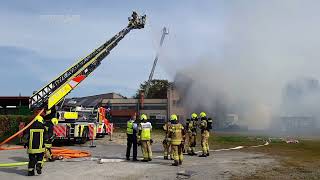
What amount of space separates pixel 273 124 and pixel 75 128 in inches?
2358

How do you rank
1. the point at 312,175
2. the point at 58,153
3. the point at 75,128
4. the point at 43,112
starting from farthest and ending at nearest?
the point at 43,112
the point at 75,128
the point at 58,153
the point at 312,175

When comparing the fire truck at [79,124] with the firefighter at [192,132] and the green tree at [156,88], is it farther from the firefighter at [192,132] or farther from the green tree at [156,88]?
the green tree at [156,88]

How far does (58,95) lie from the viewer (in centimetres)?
2591

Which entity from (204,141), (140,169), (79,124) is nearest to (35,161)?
(140,169)

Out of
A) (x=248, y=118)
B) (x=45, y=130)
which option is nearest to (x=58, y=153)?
(x=45, y=130)

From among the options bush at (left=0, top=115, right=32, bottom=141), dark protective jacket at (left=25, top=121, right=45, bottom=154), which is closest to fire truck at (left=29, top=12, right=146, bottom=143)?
bush at (left=0, top=115, right=32, bottom=141)

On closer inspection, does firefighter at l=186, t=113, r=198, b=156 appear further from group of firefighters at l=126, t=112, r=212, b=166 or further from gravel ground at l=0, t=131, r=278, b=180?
gravel ground at l=0, t=131, r=278, b=180

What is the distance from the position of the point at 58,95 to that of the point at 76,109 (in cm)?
170

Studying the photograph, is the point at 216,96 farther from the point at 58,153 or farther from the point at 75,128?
the point at 58,153

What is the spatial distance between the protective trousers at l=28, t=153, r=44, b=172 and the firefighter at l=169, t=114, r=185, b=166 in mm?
4708

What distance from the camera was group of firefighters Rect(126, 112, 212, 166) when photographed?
48.4ft

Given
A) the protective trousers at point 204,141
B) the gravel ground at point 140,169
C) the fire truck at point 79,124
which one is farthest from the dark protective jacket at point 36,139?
the fire truck at point 79,124

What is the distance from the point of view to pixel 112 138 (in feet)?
95.2

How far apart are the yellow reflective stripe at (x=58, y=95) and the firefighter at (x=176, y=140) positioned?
12.5 metres
